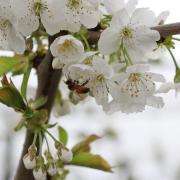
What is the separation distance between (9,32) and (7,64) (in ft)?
0.43

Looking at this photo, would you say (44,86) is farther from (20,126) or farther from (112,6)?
(112,6)

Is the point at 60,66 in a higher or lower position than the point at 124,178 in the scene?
higher

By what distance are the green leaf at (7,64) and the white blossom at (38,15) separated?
0.17m

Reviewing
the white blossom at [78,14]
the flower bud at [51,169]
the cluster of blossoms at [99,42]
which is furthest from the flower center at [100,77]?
the flower bud at [51,169]

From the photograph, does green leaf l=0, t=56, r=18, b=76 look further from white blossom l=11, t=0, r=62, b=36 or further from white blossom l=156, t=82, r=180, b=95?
white blossom l=156, t=82, r=180, b=95

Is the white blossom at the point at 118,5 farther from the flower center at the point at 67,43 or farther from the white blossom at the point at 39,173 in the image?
the white blossom at the point at 39,173

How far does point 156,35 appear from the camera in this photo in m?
0.86

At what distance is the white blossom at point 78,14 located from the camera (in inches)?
33.9

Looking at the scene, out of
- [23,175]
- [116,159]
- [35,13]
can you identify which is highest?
[35,13]

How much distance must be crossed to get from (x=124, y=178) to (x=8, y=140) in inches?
39.9

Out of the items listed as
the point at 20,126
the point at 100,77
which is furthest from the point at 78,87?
the point at 20,126

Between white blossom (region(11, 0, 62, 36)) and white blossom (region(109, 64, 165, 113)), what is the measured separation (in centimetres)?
16

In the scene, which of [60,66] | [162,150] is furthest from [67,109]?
[162,150]

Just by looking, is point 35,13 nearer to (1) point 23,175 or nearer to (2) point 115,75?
(2) point 115,75
